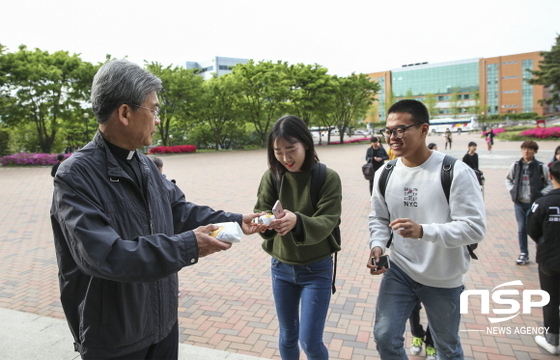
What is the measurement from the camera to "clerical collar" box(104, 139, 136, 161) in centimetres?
174

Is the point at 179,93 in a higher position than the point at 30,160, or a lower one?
higher

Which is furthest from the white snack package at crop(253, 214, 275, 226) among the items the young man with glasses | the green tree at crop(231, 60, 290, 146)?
the green tree at crop(231, 60, 290, 146)

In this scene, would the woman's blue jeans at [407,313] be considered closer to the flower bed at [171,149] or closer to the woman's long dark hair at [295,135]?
the woman's long dark hair at [295,135]

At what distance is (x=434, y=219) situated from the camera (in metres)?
2.32

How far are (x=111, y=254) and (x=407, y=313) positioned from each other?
177 centimetres

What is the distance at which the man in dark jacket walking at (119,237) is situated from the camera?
1.44m

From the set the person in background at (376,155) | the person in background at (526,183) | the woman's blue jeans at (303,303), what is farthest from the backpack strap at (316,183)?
the person in background at (376,155)

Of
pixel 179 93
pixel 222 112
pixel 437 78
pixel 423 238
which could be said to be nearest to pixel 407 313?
pixel 423 238

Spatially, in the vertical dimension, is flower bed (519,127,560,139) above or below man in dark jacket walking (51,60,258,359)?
below

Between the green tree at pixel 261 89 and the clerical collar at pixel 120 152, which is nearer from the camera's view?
the clerical collar at pixel 120 152

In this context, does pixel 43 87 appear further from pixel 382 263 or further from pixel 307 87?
pixel 382 263

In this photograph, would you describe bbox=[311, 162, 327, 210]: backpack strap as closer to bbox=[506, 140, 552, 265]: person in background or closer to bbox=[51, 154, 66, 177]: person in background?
bbox=[506, 140, 552, 265]: person in background

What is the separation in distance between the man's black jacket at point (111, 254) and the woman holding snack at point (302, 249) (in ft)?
2.78

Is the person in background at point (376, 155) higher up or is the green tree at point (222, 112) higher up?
Result: the green tree at point (222, 112)
